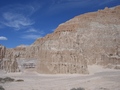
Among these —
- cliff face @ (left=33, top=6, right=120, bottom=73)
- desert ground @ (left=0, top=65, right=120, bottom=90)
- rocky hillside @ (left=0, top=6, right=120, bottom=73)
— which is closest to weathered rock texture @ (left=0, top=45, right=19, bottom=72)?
rocky hillside @ (left=0, top=6, right=120, bottom=73)

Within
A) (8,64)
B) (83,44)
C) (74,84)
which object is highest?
(83,44)

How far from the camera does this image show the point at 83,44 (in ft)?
143

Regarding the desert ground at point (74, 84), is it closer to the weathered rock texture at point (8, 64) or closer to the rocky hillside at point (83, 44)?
the rocky hillside at point (83, 44)

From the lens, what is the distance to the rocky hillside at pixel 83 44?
3572 centimetres

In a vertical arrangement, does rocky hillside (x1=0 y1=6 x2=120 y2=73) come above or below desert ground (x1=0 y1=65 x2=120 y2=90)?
above

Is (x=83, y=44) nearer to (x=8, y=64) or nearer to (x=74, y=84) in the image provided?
(x=8, y=64)

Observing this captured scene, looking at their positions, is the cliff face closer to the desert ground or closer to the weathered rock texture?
Result: the desert ground

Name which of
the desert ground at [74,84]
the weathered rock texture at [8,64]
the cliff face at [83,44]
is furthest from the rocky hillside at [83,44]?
the weathered rock texture at [8,64]

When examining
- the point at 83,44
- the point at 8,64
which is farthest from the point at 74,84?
the point at 8,64

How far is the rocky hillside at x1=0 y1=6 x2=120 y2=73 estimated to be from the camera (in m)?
35.7

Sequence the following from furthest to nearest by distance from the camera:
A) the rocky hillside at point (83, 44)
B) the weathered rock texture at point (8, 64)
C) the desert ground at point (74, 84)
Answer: the weathered rock texture at point (8, 64) < the rocky hillside at point (83, 44) < the desert ground at point (74, 84)

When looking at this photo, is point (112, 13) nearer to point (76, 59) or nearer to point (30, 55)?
point (76, 59)

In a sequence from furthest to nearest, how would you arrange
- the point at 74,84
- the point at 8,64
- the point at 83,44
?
the point at 8,64, the point at 83,44, the point at 74,84

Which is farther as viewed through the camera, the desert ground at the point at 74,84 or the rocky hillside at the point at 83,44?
the rocky hillside at the point at 83,44
